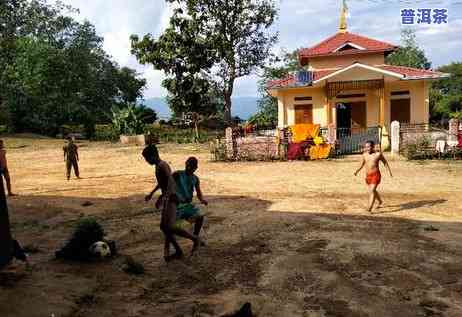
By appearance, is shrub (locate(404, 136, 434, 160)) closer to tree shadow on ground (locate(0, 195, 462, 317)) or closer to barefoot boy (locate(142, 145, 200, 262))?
tree shadow on ground (locate(0, 195, 462, 317))

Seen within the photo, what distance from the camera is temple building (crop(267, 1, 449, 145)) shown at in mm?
21297

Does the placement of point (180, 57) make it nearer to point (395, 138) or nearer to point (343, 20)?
point (343, 20)

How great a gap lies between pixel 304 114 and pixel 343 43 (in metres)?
4.23

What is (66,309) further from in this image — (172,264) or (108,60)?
(108,60)

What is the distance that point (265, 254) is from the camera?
6.50m

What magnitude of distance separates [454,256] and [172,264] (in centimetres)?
381

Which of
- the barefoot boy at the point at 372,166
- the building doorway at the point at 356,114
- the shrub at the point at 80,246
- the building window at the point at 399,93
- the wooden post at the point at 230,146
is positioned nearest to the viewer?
the shrub at the point at 80,246

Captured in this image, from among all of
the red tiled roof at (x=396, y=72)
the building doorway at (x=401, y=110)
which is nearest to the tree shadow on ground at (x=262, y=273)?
the red tiled roof at (x=396, y=72)

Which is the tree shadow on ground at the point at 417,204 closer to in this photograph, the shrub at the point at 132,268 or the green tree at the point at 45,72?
the shrub at the point at 132,268

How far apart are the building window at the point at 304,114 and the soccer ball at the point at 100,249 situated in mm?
17668

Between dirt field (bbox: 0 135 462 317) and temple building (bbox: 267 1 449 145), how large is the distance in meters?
8.96

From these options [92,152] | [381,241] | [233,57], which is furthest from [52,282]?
[233,57]

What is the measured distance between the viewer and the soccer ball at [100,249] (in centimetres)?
624

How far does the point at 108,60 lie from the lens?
47.4 m
